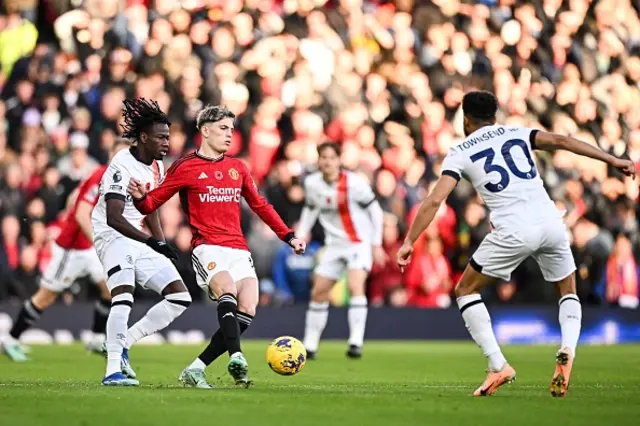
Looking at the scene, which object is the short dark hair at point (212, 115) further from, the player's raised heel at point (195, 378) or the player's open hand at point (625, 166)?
the player's open hand at point (625, 166)

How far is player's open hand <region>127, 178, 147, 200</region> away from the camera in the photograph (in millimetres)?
10055

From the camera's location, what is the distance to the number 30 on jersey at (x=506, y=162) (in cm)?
961

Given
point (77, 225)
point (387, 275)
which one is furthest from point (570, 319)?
point (387, 275)

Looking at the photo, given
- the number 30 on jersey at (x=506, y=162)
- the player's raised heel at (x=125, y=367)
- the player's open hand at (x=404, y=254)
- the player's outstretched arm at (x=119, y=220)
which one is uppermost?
the number 30 on jersey at (x=506, y=162)

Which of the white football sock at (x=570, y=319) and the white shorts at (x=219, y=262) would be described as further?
Result: the white shorts at (x=219, y=262)

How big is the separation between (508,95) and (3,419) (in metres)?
17.6

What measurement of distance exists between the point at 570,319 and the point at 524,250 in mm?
694

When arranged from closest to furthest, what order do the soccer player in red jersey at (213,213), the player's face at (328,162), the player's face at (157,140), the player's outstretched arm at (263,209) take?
the soccer player in red jersey at (213,213)
the player's outstretched arm at (263,209)
the player's face at (157,140)
the player's face at (328,162)

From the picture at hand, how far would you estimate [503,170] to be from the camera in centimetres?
962

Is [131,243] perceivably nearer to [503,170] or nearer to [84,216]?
[503,170]

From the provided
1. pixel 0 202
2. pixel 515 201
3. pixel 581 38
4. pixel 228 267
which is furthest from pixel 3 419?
pixel 581 38

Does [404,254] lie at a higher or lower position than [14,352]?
higher

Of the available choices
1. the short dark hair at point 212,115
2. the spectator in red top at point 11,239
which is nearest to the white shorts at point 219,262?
the short dark hair at point 212,115

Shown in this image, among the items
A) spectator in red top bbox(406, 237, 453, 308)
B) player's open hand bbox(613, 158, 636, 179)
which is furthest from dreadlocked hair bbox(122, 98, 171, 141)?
spectator in red top bbox(406, 237, 453, 308)
